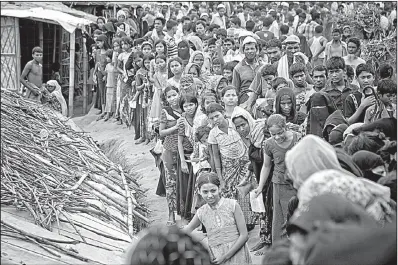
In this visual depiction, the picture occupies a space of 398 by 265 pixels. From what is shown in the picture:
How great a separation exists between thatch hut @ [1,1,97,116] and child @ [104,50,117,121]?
1100 millimetres

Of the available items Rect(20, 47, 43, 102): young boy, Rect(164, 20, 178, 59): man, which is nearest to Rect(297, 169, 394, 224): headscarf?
Rect(164, 20, 178, 59): man

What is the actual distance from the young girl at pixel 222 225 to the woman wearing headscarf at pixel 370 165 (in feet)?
5.47

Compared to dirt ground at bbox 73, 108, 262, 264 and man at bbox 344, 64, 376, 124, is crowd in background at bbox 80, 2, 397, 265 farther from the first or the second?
dirt ground at bbox 73, 108, 262, 264

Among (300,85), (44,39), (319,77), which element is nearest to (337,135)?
(319,77)

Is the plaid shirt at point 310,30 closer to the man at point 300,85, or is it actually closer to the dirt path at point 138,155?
the dirt path at point 138,155

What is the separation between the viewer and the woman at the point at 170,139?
29.0 feet

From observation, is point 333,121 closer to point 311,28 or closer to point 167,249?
point 167,249

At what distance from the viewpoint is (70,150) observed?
32.2ft

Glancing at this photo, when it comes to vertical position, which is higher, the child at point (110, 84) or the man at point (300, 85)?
the man at point (300, 85)

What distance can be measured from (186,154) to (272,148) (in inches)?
82.7

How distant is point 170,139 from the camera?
9.04 meters

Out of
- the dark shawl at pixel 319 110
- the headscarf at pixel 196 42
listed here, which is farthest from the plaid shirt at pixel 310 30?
the dark shawl at pixel 319 110

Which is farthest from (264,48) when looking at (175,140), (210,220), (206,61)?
(210,220)

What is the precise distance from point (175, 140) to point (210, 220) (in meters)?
3.15
